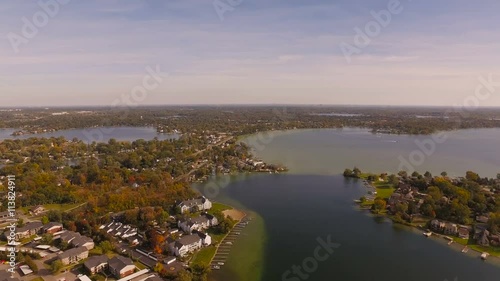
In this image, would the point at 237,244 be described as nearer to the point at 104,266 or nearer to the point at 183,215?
the point at 183,215

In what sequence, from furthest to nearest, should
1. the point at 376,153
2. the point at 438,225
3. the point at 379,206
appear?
the point at 376,153 < the point at 379,206 < the point at 438,225

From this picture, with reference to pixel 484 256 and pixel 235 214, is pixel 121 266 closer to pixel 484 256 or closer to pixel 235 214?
pixel 235 214

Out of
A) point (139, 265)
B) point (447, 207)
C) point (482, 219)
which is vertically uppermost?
point (447, 207)

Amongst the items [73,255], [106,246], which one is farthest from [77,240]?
[106,246]

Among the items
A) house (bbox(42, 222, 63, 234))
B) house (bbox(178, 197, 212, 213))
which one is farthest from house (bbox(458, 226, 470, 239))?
house (bbox(42, 222, 63, 234))

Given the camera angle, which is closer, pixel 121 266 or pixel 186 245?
pixel 121 266

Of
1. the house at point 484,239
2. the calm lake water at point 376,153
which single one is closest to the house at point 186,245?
the house at point 484,239
